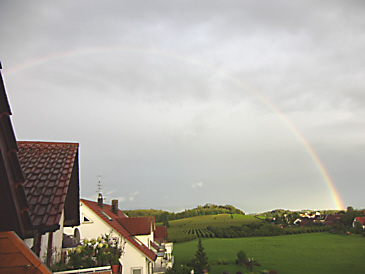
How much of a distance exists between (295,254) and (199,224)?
5295 cm

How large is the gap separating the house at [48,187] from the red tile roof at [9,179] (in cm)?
101

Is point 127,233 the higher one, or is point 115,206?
point 115,206

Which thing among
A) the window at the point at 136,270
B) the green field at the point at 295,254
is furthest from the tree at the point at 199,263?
the window at the point at 136,270

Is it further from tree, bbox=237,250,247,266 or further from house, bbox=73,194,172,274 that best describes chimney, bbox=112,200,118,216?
tree, bbox=237,250,247,266

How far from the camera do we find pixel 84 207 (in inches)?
878

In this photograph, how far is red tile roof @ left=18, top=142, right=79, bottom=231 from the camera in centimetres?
560

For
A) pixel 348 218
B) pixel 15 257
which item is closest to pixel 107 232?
pixel 15 257

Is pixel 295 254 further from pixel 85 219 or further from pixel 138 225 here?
pixel 85 219

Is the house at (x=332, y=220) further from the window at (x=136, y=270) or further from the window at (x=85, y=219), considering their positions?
the window at (x=85, y=219)

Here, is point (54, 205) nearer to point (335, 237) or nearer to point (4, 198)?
point (4, 198)

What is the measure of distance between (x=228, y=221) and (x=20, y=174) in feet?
468

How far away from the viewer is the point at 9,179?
376 cm

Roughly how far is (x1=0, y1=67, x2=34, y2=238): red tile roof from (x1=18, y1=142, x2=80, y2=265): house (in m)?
1.01

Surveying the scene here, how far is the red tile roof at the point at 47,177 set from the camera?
18.4 feet
